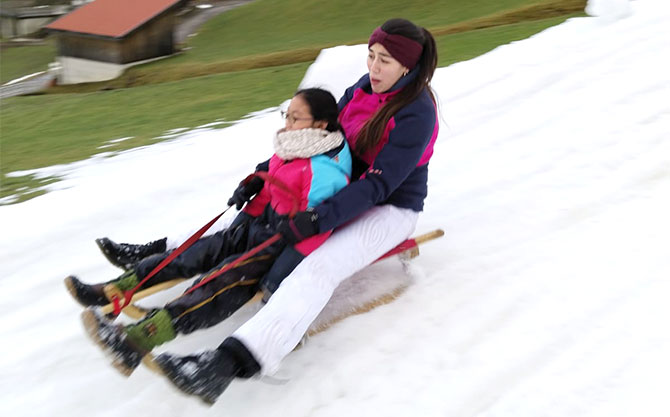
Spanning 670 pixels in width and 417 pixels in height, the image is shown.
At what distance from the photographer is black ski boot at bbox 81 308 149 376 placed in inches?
66.9

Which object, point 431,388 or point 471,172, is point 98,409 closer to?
point 431,388

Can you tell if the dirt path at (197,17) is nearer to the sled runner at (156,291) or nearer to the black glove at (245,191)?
the black glove at (245,191)

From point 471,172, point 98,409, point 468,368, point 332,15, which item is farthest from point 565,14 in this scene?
point 98,409

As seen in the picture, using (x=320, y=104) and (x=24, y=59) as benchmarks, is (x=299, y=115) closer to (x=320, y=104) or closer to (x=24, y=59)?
(x=320, y=104)

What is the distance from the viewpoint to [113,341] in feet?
5.58

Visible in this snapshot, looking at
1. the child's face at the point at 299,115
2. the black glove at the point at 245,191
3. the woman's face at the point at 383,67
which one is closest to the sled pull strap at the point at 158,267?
the black glove at the point at 245,191

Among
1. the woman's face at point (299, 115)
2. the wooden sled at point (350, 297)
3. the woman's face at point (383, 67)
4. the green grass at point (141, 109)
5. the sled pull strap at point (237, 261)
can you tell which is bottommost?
the green grass at point (141, 109)

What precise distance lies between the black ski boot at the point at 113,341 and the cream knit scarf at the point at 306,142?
2.66 ft

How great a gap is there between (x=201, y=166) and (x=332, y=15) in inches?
412

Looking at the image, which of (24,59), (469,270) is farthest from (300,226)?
(24,59)

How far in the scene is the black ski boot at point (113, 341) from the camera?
1699 mm

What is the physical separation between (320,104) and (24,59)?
19.2 meters

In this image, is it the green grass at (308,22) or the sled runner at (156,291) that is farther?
the green grass at (308,22)

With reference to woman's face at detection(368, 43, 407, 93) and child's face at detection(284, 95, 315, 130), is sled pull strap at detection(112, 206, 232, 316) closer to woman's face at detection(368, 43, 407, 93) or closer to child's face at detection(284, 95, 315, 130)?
child's face at detection(284, 95, 315, 130)
